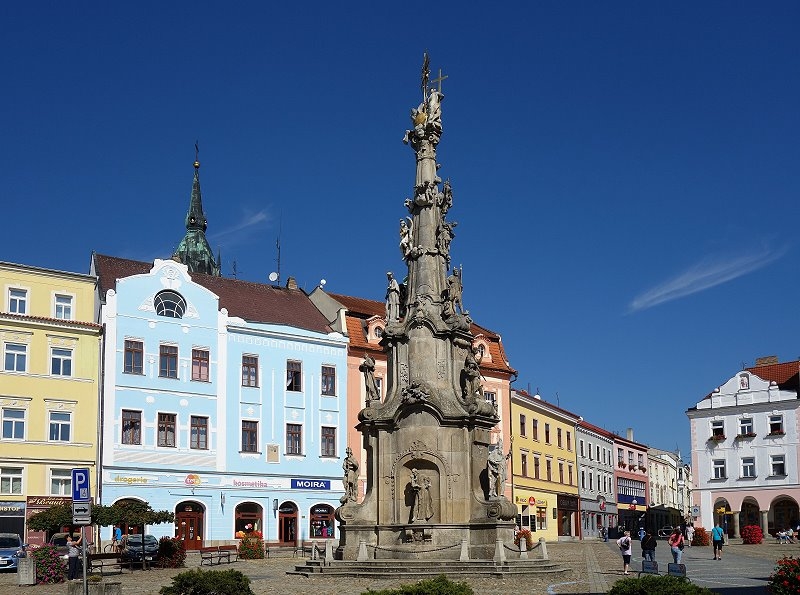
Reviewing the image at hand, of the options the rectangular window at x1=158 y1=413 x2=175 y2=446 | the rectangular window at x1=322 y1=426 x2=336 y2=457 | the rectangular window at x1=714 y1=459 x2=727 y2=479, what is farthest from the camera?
the rectangular window at x1=714 y1=459 x2=727 y2=479

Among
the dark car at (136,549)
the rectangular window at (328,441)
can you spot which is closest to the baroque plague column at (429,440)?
the dark car at (136,549)

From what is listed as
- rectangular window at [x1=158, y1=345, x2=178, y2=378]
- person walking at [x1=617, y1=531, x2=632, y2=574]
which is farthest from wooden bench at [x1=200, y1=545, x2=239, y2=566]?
person walking at [x1=617, y1=531, x2=632, y2=574]

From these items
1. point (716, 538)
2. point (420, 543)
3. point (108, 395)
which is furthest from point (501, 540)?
point (108, 395)

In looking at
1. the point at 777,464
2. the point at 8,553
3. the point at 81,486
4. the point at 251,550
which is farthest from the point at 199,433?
the point at 777,464

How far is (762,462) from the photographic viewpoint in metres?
69.0

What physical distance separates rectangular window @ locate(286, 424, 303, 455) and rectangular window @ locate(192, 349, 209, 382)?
17.0 feet

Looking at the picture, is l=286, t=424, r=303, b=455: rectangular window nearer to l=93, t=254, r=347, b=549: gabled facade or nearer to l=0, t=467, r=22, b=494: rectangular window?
l=93, t=254, r=347, b=549: gabled facade

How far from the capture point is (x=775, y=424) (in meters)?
69.2

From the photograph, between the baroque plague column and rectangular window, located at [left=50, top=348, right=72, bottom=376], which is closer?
the baroque plague column

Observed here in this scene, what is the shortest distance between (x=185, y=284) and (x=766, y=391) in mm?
39898

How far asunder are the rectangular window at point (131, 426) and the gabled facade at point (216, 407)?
0.05 metres

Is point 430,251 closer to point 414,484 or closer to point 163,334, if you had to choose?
point 414,484

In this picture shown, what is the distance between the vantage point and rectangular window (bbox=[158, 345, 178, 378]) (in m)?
49.2

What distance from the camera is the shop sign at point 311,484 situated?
5238 cm
